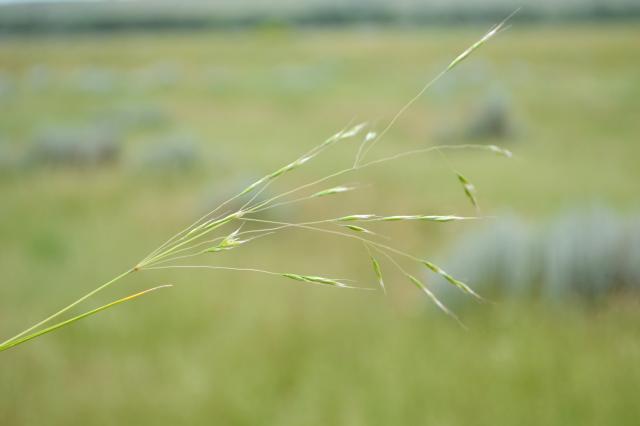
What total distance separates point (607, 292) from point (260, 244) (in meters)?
3.09

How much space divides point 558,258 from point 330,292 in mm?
1548

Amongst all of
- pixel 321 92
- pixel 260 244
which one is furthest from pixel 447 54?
pixel 260 244

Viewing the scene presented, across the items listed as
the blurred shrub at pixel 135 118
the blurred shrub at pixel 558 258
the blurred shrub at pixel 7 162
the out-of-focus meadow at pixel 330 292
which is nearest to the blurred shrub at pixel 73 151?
the out-of-focus meadow at pixel 330 292

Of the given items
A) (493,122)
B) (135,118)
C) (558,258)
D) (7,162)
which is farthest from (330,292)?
(135,118)

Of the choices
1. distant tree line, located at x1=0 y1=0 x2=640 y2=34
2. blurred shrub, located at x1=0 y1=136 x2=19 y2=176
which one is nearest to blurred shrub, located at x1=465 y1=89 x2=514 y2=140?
blurred shrub, located at x1=0 y1=136 x2=19 y2=176

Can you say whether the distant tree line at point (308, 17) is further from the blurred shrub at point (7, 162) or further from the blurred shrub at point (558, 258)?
the blurred shrub at point (558, 258)

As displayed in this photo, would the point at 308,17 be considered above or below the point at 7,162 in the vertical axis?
above

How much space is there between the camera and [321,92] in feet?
59.1

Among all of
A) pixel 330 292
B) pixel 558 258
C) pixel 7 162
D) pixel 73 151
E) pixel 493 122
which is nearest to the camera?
pixel 558 258

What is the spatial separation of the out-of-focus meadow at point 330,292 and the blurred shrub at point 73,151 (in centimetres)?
4

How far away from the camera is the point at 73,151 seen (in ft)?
29.9

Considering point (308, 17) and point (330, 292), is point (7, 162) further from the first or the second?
point (308, 17)

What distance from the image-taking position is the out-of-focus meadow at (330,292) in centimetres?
249

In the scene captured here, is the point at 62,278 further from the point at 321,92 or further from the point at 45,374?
the point at 321,92
